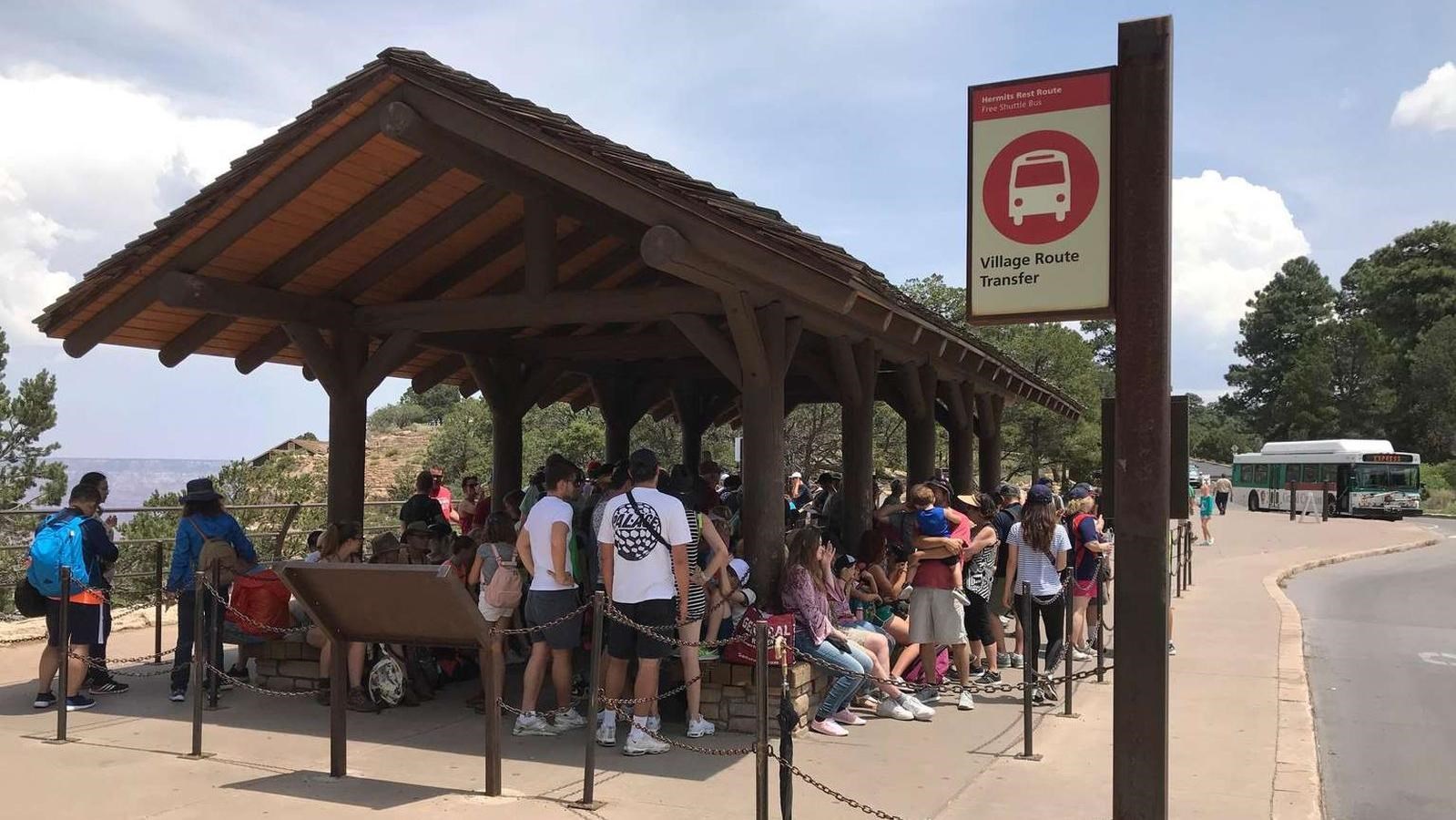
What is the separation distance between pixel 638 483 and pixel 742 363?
1.50 m

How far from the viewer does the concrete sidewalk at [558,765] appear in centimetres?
534

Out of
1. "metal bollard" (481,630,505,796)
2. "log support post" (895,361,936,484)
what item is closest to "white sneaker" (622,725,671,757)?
"metal bollard" (481,630,505,796)

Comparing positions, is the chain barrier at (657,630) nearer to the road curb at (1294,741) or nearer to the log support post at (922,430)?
the road curb at (1294,741)

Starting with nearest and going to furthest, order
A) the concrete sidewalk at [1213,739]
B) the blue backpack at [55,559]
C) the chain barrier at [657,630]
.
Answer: the concrete sidewalk at [1213,739], the chain barrier at [657,630], the blue backpack at [55,559]

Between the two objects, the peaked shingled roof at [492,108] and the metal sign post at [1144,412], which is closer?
the metal sign post at [1144,412]

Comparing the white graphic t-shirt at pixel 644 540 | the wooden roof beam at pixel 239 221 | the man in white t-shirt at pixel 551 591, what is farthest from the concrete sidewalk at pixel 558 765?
the wooden roof beam at pixel 239 221

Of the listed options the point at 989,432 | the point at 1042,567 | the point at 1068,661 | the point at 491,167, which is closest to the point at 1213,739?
the point at 1068,661

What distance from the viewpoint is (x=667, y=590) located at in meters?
6.23

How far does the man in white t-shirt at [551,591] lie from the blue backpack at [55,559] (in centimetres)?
301

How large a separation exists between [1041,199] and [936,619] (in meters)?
3.91

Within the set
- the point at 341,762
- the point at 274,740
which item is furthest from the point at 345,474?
the point at 341,762

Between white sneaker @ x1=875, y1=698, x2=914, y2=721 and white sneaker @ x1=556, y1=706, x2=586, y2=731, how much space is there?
2006mm

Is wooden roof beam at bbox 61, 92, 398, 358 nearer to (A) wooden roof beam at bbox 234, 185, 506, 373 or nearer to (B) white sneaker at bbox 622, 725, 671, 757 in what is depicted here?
(A) wooden roof beam at bbox 234, 185, 506, 373

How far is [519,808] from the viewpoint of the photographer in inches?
204
